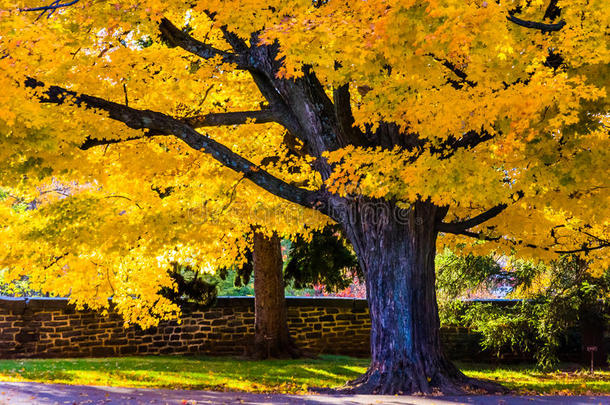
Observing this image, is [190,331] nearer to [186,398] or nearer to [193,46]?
[193,46]

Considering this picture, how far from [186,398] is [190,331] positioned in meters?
10.00

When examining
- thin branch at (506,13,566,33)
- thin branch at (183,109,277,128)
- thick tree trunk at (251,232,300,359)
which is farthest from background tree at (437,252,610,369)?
thin branch at (506,13,566,33)

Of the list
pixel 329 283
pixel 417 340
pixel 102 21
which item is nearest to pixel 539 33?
pixel 417 340

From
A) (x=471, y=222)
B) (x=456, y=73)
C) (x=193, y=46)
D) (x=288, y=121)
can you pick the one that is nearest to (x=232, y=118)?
(x=288, y=121)

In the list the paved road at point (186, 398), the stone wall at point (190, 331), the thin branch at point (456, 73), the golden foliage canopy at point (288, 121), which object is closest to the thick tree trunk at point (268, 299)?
the stone wall at point (190, 331)

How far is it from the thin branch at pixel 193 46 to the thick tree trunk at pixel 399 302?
8.85ft

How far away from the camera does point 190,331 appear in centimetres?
1853

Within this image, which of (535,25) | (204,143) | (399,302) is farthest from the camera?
(204,143)

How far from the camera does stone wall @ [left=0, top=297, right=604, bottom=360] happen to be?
17.2 metres

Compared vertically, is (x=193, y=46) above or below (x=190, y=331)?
above

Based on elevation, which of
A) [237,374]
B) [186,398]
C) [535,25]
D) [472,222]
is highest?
[535,25]

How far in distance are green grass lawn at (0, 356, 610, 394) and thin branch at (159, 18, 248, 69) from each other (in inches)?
191

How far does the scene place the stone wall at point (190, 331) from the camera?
17.2 metres

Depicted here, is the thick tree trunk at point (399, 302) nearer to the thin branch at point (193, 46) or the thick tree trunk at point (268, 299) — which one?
the thin branch at point (193, 46)
